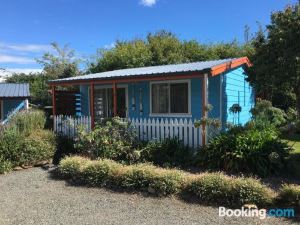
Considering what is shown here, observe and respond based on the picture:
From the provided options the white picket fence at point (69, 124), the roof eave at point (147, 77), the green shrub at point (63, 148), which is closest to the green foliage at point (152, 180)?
the roof eave at point (147, 77)

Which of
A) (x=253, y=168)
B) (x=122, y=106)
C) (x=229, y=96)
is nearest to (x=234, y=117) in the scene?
(x=229, y=96)

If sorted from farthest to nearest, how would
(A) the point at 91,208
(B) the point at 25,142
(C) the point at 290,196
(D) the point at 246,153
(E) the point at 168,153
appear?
(B) the point at 25,142 → (E) the point at 168,153 → (D) the point at 246,153 → (A) the point at 91,208 → (C) the point at 290,196

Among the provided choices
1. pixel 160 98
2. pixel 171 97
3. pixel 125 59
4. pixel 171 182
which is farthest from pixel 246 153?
pixel 125 59

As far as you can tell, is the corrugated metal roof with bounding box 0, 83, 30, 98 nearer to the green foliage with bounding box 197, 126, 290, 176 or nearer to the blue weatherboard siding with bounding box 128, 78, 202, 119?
the blue weatherboard siding with bounding box 128, 78, 202, 119

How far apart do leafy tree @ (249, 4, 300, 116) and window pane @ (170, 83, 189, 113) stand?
9.35ft

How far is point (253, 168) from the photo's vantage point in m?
8.52

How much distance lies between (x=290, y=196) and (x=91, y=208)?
369 centimetres

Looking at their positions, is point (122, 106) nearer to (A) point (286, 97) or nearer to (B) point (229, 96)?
(B) point (229, 96)

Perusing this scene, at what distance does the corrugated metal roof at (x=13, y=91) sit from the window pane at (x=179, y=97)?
9849mm

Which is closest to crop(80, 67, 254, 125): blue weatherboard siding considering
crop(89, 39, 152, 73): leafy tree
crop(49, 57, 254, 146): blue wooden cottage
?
crop(49, 57, 254, 146): blue wooden cottage

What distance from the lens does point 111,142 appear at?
10.6 m

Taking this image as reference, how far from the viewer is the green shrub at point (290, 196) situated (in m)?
6.07

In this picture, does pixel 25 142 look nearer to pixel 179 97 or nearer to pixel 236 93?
pixel 179 97

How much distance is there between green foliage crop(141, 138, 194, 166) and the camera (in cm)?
983
